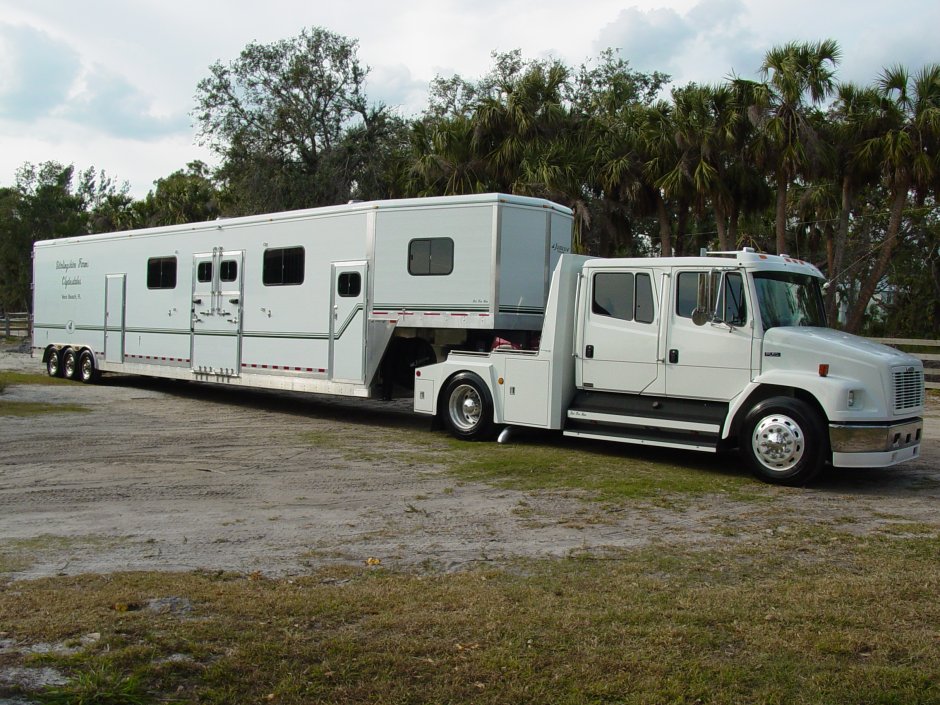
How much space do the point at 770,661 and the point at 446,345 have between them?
9148 millimetres

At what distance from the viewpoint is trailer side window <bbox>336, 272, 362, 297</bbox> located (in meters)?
13.3

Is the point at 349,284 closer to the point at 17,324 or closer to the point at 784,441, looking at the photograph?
the point at 784,441

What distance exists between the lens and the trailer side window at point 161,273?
16.6 meters

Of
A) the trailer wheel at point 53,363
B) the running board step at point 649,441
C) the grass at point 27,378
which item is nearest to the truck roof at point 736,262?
the running board step at point 649,441

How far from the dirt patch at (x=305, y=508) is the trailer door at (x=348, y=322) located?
1070mm

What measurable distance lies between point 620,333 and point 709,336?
3.75 feet

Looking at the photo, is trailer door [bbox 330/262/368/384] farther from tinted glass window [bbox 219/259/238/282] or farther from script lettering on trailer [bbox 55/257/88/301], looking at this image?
script lettering on trailer [bbox 55/257/88/301]

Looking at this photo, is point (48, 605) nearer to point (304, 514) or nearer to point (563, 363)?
point (304, 514)

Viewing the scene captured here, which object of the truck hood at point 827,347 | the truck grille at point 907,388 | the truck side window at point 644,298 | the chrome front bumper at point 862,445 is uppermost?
the truck side window at point 644,298

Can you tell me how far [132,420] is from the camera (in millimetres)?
13695

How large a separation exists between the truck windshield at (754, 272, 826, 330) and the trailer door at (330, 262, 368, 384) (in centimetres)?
571

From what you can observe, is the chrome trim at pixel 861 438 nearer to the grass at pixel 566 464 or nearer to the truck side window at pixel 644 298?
the grass at pixel 566 464

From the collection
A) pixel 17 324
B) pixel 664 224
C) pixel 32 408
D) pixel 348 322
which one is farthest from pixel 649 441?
pixel 17 324

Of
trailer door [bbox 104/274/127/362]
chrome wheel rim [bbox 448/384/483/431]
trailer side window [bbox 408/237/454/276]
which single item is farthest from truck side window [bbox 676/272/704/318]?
trailer door [bbox 104/274/127/362]
